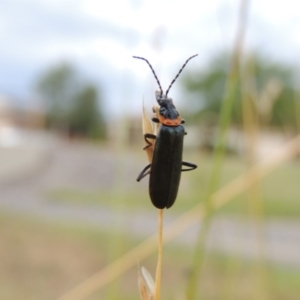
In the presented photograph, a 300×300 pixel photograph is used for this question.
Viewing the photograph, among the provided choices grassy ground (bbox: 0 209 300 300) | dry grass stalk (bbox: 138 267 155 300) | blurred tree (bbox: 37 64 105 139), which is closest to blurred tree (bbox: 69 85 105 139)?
blurred tree (bbox: 37 64 105 139)

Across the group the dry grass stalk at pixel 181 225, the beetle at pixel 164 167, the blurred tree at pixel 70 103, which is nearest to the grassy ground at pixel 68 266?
the dry grass stalk at pixel 181 225

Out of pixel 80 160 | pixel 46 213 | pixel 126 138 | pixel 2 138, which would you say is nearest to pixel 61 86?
pixel 2 138

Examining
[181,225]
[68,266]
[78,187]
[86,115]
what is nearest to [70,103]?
[86,115]

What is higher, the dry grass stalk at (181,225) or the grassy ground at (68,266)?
the dry grass stalk at (181,225)

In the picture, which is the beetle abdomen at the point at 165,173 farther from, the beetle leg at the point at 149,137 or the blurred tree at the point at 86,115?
the blurred tree at the point at 86,115

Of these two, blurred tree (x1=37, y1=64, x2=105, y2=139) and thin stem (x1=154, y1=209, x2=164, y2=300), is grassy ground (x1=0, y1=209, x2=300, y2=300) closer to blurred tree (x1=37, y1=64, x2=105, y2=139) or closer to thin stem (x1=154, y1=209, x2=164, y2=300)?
thin stem (x1=154, y1=209, x2=164, y2=300)

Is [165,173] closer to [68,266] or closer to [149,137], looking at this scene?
[149,137]
